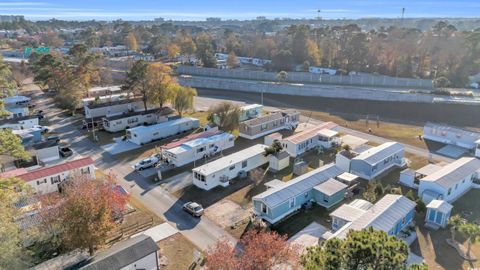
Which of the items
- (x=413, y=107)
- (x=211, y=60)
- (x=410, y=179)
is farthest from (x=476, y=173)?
(x=211, y=60)

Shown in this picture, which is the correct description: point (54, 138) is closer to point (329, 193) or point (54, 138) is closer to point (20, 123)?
point (20, 123)

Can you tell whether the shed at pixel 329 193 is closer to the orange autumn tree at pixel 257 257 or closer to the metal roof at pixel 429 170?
the metal roof at pixel 429 170

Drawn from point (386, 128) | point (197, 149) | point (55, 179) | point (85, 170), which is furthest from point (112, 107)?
point (386, 128)

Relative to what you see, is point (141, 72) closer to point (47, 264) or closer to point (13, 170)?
point (13, 170)

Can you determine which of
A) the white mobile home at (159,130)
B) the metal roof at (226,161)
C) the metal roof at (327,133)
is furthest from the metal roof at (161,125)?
the metal roof at (327,133)

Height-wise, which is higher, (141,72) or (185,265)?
(141,72)

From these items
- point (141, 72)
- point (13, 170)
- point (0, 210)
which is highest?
point (141, 72)

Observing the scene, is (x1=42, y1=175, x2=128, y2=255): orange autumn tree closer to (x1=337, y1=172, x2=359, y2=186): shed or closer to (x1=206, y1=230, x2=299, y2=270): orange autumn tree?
(x1=206, y1=230, x2=299, y2=270): orange autumn tree
